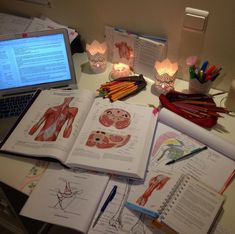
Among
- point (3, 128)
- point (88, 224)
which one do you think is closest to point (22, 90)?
point (3, 128)

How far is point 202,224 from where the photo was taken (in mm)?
690

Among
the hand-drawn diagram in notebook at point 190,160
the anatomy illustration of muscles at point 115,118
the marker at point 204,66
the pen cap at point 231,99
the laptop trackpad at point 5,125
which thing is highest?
the marker at point 204,66

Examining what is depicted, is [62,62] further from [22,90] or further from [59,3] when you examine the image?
[59,3]

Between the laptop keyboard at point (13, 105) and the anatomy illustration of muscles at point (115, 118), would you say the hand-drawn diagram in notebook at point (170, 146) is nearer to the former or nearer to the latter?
the anatomy illustration of muscles at point (115, 118)

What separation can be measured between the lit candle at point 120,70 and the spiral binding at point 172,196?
0.49 meters

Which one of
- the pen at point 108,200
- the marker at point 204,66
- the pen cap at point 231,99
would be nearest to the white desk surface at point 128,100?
the pen cap at point 231,99

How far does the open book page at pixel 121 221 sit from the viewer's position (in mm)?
700

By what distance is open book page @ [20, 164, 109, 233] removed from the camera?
0.72 m

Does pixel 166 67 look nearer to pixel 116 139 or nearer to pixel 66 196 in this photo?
pixel 116 139

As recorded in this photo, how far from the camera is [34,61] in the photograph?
102 centimetres

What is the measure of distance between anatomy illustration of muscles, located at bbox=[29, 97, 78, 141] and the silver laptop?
4.3 inches

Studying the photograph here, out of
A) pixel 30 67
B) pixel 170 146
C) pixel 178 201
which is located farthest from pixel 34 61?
pixel 178 201

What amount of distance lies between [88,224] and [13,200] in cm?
55

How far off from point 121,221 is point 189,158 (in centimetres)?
25
